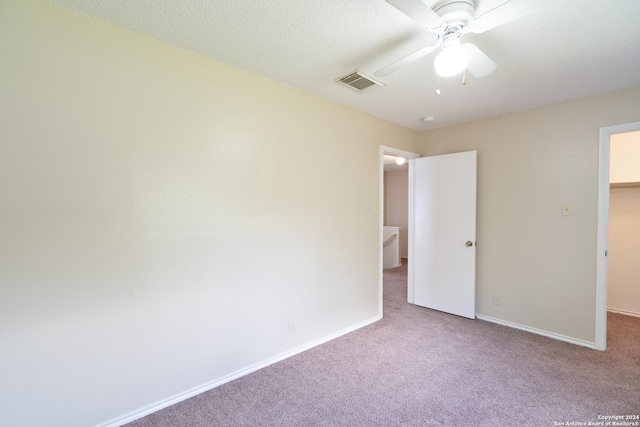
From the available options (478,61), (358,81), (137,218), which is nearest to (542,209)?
(478,61)

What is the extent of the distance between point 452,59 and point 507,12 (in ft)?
0.87

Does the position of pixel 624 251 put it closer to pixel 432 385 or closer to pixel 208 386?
pixel 432 385

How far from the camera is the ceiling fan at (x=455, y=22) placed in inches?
48.6

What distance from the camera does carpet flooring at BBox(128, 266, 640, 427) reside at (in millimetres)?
1800

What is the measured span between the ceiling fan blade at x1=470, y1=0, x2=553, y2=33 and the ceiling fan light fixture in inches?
4.9

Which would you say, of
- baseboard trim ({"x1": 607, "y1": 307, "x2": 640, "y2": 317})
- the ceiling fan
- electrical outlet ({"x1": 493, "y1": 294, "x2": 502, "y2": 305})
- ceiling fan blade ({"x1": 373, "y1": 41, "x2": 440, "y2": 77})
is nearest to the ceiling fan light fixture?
the ceiling fan

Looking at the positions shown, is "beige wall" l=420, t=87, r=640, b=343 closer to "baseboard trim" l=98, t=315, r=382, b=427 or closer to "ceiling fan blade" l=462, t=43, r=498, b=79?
"ceiling fan blade" l=462, t=43, r=498, b=79

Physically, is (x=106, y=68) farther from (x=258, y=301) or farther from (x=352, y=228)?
(x=352, y=228)

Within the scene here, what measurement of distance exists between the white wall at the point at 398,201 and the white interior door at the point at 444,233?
12.5ft

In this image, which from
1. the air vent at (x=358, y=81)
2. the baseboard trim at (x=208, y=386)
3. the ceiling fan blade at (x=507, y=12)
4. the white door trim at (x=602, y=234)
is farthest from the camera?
the white door trim at (x=602, y=234)

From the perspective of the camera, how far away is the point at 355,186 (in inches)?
123

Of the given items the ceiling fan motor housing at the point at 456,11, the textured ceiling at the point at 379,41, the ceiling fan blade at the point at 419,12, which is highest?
the textured ceiling at the point at 379,41

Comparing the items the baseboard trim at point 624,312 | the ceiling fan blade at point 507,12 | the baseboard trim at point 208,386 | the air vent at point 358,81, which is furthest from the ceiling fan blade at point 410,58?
the baseboard trim at point 624,312

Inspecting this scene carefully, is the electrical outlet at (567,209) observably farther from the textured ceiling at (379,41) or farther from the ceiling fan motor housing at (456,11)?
the ceiling fan motor housing at (456,11)
